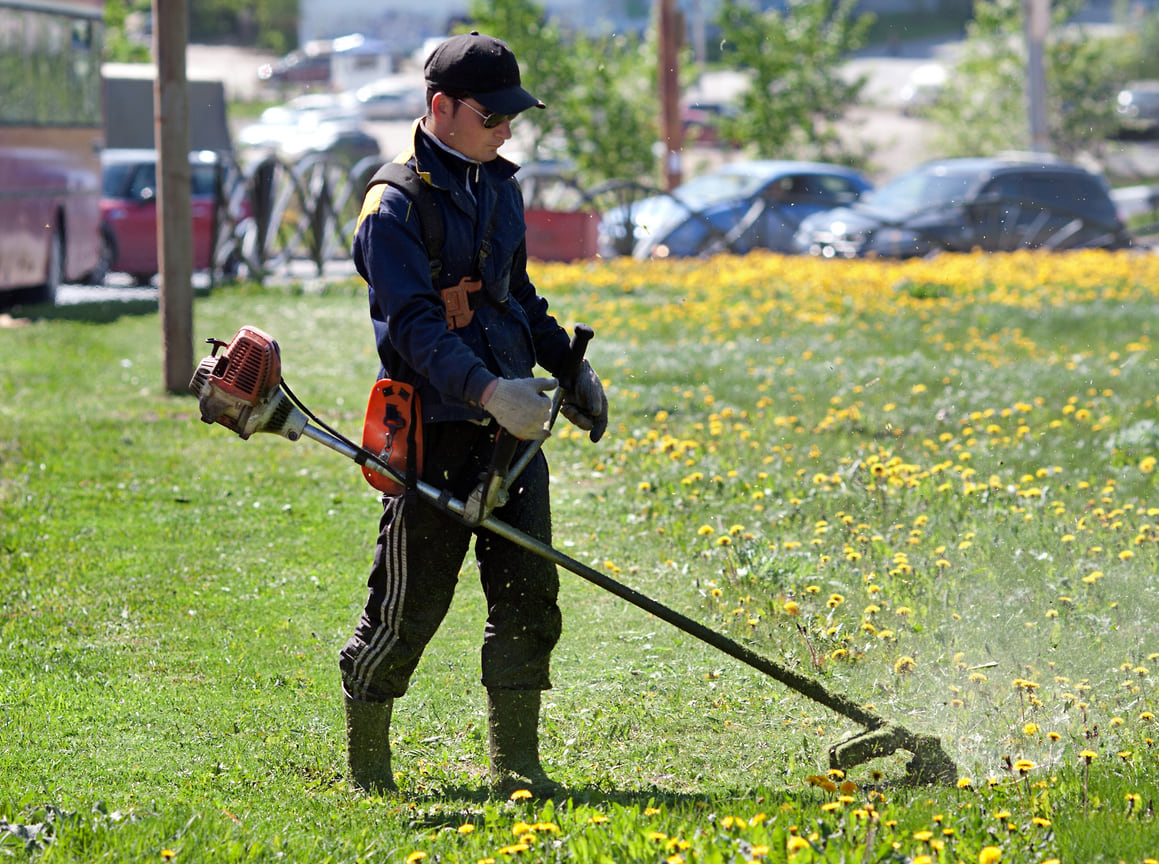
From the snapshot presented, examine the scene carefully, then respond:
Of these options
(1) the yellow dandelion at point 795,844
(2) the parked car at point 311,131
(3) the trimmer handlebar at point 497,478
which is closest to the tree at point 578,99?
(2) the parked car at point 311,131

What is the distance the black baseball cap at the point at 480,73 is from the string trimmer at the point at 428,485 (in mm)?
564

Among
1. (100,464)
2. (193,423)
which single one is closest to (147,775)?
(100,464)

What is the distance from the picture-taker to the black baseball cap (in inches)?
145

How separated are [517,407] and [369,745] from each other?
39.7 inches

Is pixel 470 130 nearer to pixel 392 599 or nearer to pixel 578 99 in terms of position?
pixel 392 599

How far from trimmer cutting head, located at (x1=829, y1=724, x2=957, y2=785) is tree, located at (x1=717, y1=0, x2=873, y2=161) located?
20948 millimetres

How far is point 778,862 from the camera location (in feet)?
10.1

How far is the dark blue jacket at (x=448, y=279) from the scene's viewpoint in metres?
3.58

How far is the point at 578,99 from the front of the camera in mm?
23922

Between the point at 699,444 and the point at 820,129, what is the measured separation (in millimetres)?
21551

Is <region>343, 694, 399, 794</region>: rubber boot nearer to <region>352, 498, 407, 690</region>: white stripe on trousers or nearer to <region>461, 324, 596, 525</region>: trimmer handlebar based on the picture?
<region>352, 498, 407, 690</region>: white stripe on trousers

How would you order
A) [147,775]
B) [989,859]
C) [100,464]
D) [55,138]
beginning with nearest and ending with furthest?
[989,859] → [147,775] → [100,464] → [55,138]

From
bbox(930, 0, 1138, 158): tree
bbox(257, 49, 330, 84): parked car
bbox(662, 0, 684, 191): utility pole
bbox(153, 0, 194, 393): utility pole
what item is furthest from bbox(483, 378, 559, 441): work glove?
bbox(257, 49, 330, 84): parked car

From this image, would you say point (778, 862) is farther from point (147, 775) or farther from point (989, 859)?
point (147, 775)
